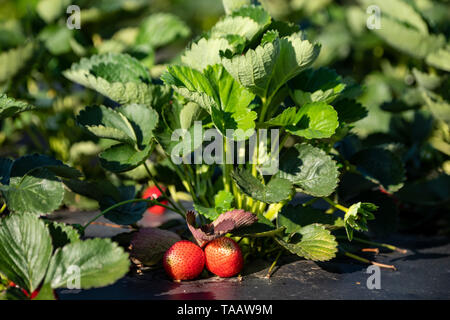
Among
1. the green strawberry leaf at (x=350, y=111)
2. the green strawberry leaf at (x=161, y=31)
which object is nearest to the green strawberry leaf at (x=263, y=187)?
the green strawberry leaf at (x=350, y=111)

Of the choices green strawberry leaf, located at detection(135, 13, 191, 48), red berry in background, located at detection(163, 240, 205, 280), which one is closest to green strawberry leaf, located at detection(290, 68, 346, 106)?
red berry in background, located at detection(163, 240, 205, 280)

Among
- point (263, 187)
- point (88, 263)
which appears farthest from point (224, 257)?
point (88, 263)

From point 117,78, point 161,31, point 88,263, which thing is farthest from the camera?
point 161,31

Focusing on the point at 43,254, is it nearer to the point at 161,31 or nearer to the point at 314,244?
the point at 314,244

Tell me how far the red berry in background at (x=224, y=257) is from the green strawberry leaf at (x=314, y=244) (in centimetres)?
9

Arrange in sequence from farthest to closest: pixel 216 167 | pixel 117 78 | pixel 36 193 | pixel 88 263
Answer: pixel 216 167 → pixel 117 78 → pixel 36 193 → pixel 88 263

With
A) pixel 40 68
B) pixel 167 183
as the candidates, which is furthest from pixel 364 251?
pixel 40 68

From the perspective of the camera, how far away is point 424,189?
152cm

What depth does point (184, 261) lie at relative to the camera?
102cm

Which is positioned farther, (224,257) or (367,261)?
(367,261)

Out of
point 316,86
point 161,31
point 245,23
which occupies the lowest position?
point 316,86

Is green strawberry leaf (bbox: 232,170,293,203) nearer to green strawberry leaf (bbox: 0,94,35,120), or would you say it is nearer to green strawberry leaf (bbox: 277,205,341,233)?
green strawberry leaf (bbox: 277,205,341,233)

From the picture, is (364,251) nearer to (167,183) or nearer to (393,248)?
(393,248)

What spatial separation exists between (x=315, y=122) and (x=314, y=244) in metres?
0.23
